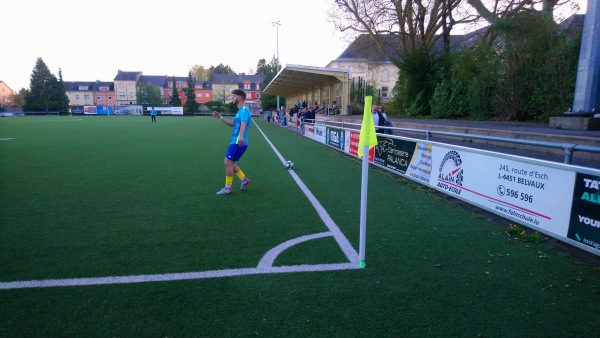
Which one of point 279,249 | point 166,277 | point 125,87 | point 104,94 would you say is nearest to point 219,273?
point 166,277

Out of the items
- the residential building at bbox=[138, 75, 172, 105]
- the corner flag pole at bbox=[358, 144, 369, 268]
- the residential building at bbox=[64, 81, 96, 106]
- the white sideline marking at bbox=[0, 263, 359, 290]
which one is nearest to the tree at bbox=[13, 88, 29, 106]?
the residential building at bbox=[64, 81, 96, 106]

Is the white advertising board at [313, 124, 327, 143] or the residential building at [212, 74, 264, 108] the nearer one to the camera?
the white advertising board at [313, 124, 327, 143]

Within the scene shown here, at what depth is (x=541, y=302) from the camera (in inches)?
121

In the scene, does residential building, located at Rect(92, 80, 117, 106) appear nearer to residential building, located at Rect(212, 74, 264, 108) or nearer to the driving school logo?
residential building, located at Rect(212, 74, 264, 108)

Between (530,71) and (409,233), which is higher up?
(530,71)

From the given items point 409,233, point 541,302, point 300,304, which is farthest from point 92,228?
point 541,302

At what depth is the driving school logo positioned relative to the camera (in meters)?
6.34

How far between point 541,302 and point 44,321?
404cm

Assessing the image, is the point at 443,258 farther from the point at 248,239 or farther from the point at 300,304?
the point at 248,239

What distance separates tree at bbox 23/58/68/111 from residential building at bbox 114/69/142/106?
2542 cm

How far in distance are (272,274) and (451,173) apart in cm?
440

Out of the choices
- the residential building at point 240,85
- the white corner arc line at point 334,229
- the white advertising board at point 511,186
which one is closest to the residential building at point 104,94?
the residential building at point 240,85

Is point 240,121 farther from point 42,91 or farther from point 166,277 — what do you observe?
point 42,91

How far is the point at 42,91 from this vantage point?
7506 cm
